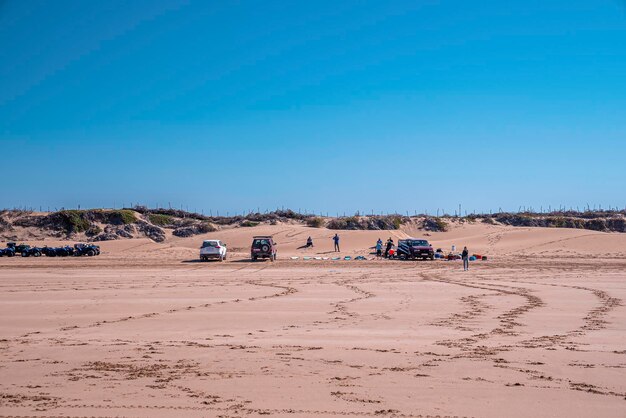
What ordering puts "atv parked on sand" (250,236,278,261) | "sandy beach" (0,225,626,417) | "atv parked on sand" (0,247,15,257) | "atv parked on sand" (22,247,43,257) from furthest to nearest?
"atv parked on sand" (22,247,43,257), "atv parked on sand" (0,247,15,257), "atv parked on sand" (250,236,278,261), "sandy beach" (0,225,626,417)

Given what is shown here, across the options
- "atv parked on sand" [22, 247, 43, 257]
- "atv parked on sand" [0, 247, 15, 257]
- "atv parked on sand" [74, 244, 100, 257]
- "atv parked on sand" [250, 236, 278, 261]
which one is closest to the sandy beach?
"atv parked on sand" [250, 236, 278, 261]

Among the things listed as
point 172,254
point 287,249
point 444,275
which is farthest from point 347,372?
point 287,249

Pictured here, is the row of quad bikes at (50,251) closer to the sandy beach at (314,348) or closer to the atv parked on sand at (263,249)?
the atv parked on sand at (263,249)

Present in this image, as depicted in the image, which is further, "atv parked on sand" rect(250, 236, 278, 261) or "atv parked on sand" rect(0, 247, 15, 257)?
"atv parked on sand" rect(0, 247, 15, 257)

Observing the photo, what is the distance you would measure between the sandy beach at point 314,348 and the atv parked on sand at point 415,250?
1507 cm

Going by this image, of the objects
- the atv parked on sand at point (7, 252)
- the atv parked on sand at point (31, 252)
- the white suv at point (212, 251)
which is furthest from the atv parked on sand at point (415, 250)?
the atv parked on sand at point (7, 252)

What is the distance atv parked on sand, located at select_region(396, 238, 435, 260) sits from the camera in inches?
1545

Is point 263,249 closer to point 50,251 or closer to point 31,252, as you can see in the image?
point 50,251

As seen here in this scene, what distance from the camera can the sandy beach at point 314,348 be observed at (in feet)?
23.4

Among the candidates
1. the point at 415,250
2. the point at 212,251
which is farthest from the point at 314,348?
the point at 415,250

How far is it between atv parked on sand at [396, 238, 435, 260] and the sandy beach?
1507cm

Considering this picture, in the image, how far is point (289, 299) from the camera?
1770cm

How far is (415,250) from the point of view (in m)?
39.2

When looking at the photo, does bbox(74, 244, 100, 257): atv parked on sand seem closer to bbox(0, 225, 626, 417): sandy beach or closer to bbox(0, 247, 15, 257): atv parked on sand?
bbox(0, 247, 15, 257): atv parked on sand
